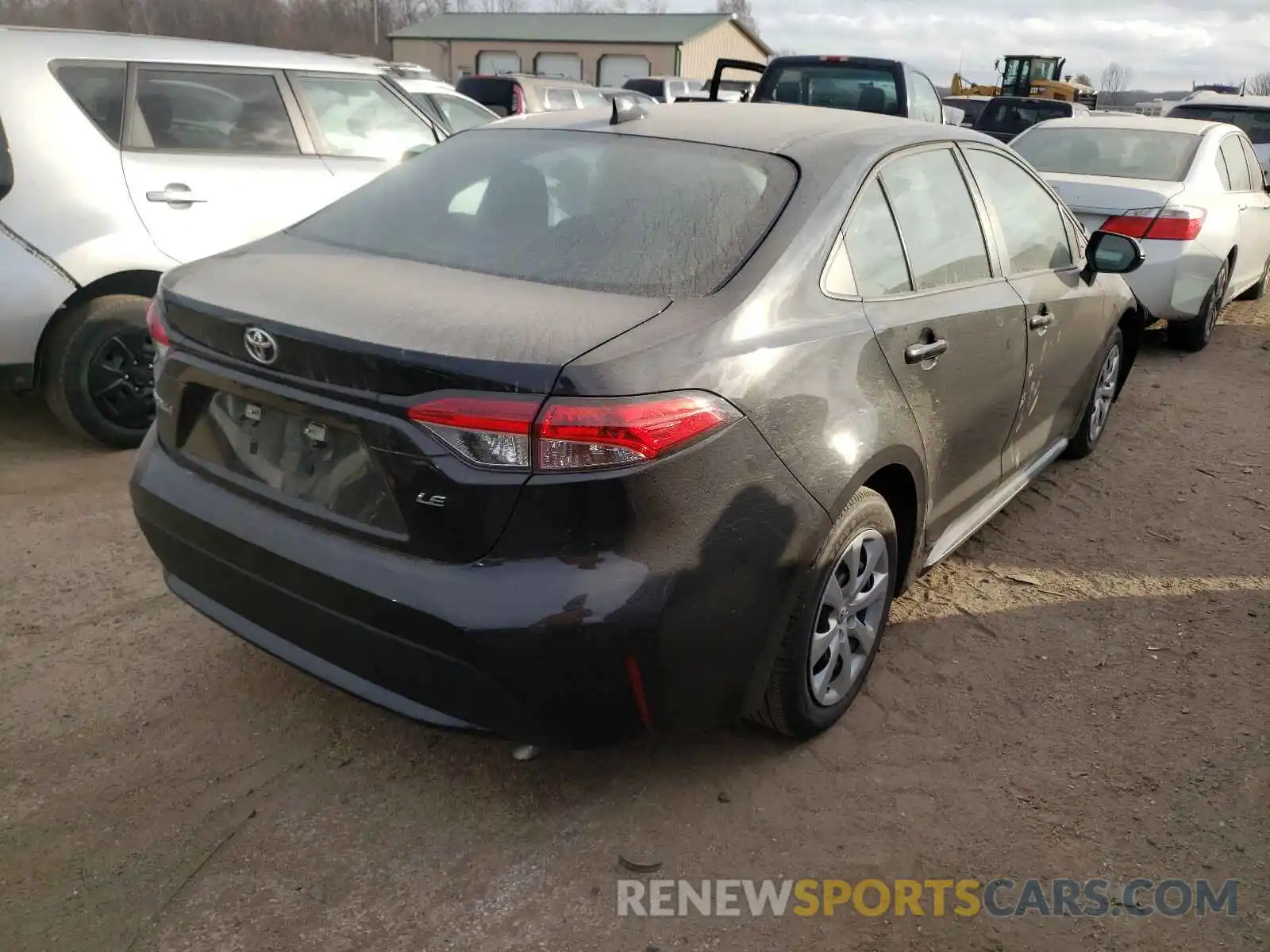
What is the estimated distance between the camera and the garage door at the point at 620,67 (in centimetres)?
4066

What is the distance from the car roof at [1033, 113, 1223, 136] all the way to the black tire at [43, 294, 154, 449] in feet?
21.5

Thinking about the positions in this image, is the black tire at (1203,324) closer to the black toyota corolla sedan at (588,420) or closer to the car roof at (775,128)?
the car roof at (775,128)

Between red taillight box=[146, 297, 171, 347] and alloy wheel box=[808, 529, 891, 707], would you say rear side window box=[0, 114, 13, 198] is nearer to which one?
red taillight box=[146, 297, 171, 347]

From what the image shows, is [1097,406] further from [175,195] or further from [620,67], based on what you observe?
[620,67]

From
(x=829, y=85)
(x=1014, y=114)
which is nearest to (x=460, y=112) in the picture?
(x=829, y=85)

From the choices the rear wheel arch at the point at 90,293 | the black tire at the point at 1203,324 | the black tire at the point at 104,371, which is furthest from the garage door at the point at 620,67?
the black tire at the point at 104,371

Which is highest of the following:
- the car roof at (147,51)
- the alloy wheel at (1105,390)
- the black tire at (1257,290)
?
the car roof at (147,51)

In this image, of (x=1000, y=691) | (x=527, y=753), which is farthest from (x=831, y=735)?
(x=527, y=753)

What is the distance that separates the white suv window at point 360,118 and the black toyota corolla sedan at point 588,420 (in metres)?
2.58

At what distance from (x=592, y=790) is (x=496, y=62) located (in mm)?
44296

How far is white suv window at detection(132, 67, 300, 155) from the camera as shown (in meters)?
4.83

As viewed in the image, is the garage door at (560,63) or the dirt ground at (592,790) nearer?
the dirt ground at (592,790)

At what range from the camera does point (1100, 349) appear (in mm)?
4680

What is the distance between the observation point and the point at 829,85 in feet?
35.1
